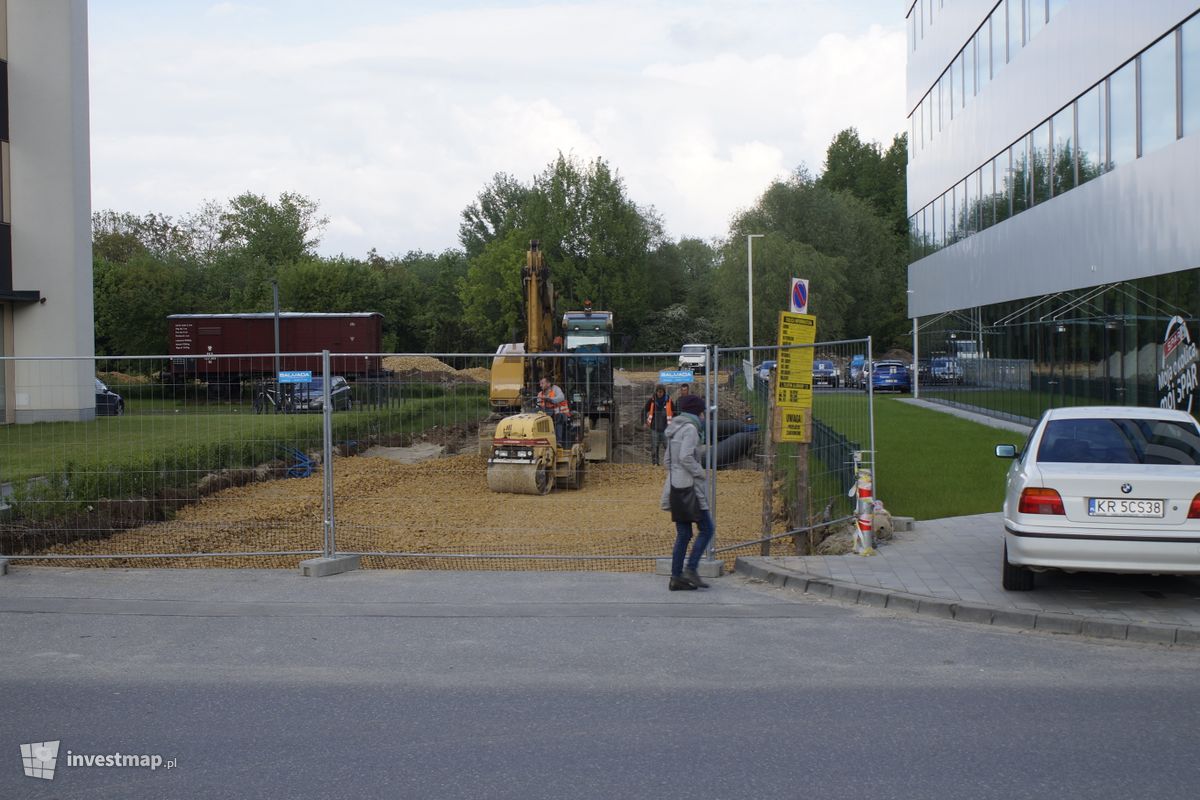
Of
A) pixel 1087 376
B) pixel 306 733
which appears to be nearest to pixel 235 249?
pixel 1087 376

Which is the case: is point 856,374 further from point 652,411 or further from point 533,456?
point 652,411

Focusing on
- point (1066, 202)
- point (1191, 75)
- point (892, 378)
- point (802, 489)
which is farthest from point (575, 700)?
point (892, 378)

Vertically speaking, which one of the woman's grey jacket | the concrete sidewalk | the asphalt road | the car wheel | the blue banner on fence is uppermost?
the blue banner on fence

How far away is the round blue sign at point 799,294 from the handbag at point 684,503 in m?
2.83

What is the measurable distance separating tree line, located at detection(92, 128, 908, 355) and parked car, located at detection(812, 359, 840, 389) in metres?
51.8

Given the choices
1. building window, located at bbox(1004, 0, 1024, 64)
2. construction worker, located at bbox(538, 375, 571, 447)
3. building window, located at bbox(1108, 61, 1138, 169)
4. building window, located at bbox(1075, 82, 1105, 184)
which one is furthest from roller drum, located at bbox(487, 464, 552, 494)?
building window, located at bbox(1004, 0, 1024, 64)

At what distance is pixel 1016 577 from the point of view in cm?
918

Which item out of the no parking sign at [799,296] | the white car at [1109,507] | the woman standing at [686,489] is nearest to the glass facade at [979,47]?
the no parking sign at [799,296]

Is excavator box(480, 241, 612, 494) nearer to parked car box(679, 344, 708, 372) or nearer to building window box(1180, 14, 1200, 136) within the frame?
parked car box(679, 344, 708, 372)

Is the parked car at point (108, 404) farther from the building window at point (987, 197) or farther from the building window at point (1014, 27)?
the building window at point (987, 197)

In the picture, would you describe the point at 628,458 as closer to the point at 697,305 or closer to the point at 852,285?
the point at 852,285

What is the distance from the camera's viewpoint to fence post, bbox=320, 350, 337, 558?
10.7 meters

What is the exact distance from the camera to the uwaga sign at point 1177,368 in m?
17.9

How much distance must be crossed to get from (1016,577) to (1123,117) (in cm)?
1497
